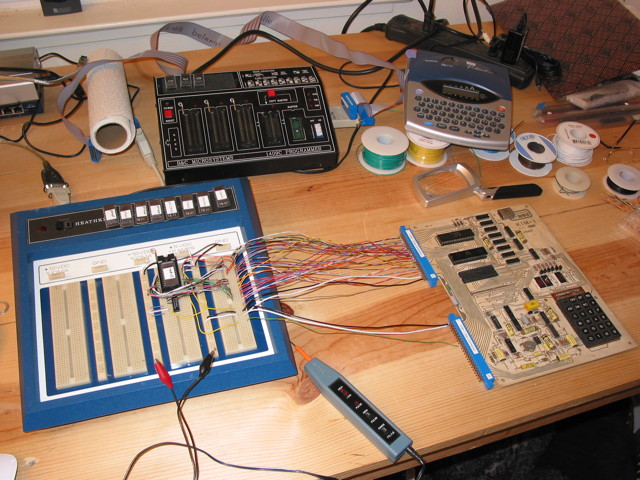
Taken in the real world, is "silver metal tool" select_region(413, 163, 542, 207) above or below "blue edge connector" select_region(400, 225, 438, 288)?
above

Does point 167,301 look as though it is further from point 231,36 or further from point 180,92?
point 231,36

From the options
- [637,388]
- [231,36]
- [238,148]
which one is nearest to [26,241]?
[238,148]

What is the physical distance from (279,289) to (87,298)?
293 mm

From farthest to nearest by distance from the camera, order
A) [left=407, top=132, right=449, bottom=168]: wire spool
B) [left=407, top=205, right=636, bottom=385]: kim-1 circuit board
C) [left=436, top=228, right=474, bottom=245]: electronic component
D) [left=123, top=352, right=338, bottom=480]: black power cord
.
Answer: [left=407, top=132, right=449, bottom=168]: wire spool < [left=436, top=228, right=474, bottom=245]: electronic component < [left=407, top=205, right=636, bottom=385]: kim-1 circuit board < [left=123, top=352, right=338, bottom=480]: black power cord

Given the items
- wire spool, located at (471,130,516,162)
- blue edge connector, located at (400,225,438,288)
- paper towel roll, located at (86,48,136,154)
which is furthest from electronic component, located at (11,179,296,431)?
wire spool, located at (471,130,516,162)

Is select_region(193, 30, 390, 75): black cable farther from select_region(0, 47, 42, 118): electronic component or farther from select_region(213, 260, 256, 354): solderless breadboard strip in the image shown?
select_region(213, 260, 256, 354): solderless breadboard strip

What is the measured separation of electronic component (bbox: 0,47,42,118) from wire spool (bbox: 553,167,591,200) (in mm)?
1063

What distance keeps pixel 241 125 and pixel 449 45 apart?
0.57 metres

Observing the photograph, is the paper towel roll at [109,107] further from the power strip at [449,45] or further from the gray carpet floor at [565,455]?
the gray carpet floor at [565,455]

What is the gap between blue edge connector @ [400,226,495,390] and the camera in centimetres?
78

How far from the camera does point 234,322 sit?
78 centimetres

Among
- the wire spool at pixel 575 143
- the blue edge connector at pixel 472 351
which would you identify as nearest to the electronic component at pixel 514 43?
the wire spool at pixel 575 143

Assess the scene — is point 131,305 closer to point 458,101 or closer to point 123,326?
point 123,326

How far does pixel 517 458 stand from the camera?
1461 millimetres
